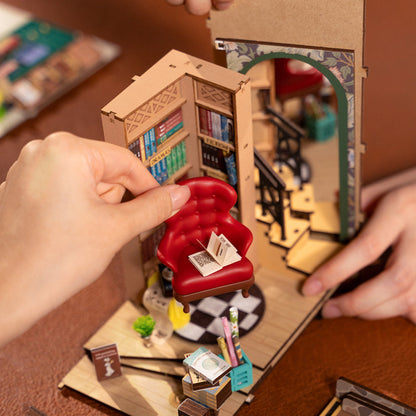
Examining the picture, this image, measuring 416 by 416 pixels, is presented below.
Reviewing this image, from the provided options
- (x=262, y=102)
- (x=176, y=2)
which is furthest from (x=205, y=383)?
(x=176, y=2)

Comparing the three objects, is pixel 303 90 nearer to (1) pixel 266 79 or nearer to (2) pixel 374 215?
(1) pixel 266 79

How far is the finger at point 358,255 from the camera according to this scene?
4.91 meters

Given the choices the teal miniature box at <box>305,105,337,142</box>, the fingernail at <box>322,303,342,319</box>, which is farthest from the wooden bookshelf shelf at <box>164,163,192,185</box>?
the teal miniature box at <box>305,105,337,142</box>

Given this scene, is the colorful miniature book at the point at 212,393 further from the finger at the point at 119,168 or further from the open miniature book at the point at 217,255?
the finger at the point at 119,168

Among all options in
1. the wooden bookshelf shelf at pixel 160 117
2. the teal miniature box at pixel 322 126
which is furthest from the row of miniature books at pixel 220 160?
the teal miniature box at pixel 322 126

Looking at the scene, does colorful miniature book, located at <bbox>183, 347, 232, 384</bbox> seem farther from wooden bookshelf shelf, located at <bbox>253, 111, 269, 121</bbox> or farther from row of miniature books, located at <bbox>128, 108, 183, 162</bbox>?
wooden bookshelf shelf, located at <bbox>253, 111, 269, 121</bbox>

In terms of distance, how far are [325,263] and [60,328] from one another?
202 cm

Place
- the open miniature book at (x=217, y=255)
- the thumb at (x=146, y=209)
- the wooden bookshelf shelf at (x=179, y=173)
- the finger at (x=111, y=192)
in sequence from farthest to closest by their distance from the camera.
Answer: the wooden bookshelf shelf at (x=179, y=173) < the open miniature book at (x=217, y=255) < the finger at (x=111, y=192) < the thumb at (x=146, y=209)

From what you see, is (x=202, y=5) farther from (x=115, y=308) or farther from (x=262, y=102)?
(x=115, y=308)

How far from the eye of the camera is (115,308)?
199 inches

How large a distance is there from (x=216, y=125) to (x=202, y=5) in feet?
2.56

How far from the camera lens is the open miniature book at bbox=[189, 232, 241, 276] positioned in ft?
13.4

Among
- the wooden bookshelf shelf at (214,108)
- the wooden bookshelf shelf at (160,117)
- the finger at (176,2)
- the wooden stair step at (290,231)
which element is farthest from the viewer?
the wooden stair step at (290,231)

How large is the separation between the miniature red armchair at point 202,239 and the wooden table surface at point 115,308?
28.8 inches
